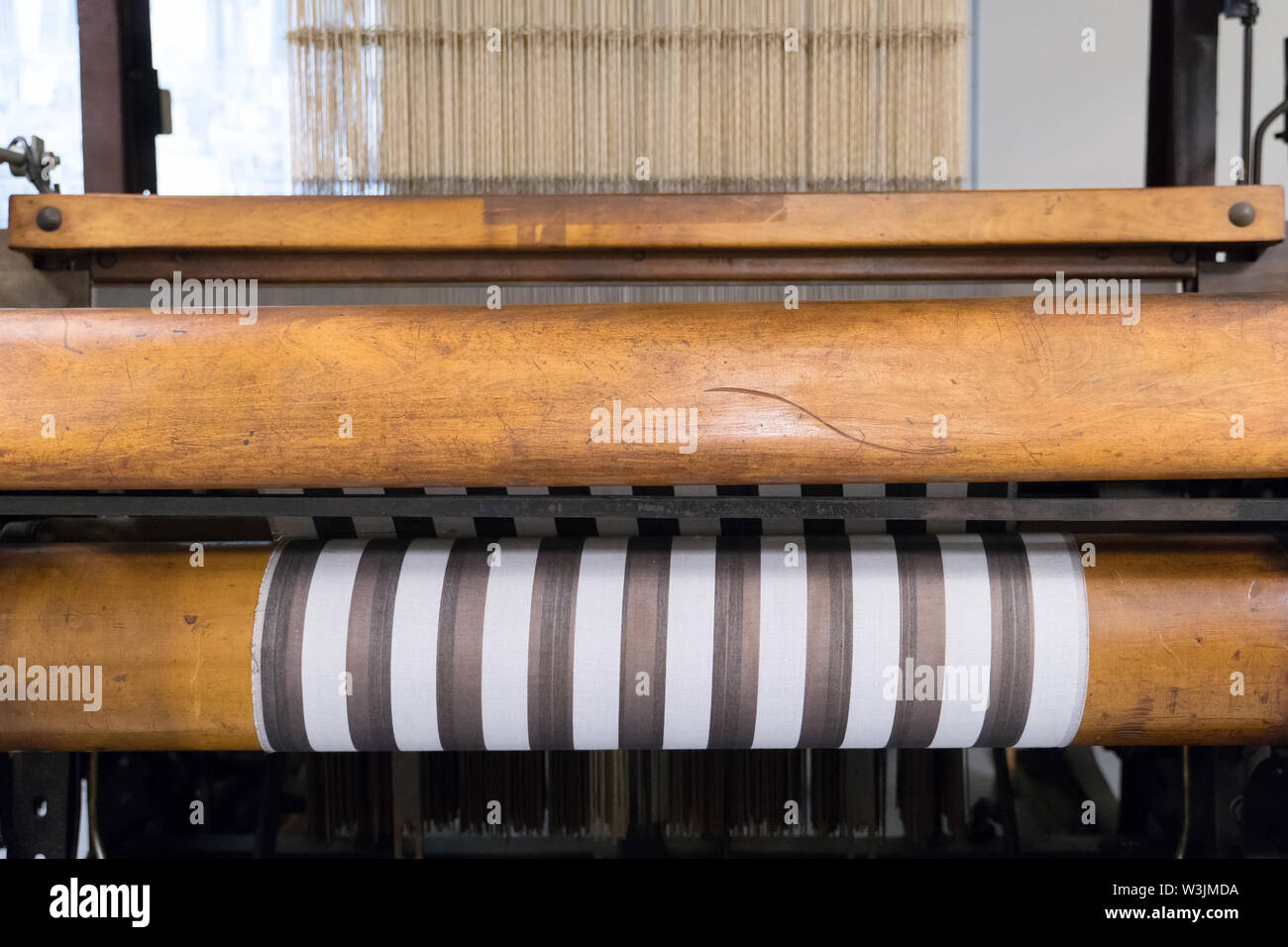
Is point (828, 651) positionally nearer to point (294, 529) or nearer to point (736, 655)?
point (736, 655)

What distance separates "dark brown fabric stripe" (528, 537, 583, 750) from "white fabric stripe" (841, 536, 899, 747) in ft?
1.15

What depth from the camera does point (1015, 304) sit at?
0.89 metres

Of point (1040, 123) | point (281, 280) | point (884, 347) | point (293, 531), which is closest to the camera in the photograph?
point (884, 347)

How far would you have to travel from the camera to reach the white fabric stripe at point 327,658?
100 centimetres

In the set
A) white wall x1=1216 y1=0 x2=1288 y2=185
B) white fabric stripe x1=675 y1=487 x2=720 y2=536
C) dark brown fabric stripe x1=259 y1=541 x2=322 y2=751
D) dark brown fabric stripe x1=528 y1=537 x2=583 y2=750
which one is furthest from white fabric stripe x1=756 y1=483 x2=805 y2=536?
white wall x1=1216 y1=0 x2=1288 y2=185

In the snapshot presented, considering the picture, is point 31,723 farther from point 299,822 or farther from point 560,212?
point 560,212

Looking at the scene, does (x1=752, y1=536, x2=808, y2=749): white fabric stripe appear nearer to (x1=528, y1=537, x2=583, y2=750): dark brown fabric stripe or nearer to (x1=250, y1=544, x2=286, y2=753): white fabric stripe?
(x1=528, y1=537, x2=583, y2=750): dark brown fabric stripe

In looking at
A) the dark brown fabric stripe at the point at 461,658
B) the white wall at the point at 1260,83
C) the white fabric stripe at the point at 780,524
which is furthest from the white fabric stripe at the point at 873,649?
the white wall at the point at 1260,83

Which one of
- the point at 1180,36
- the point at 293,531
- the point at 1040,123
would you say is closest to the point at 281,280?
the point at 293,531

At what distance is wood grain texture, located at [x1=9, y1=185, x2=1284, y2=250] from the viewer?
0.93m

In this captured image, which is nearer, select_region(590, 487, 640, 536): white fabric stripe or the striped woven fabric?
the striped woven fabric

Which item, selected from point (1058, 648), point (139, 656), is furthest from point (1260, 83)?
point (139, 656)

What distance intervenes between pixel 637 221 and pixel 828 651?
56 cm
